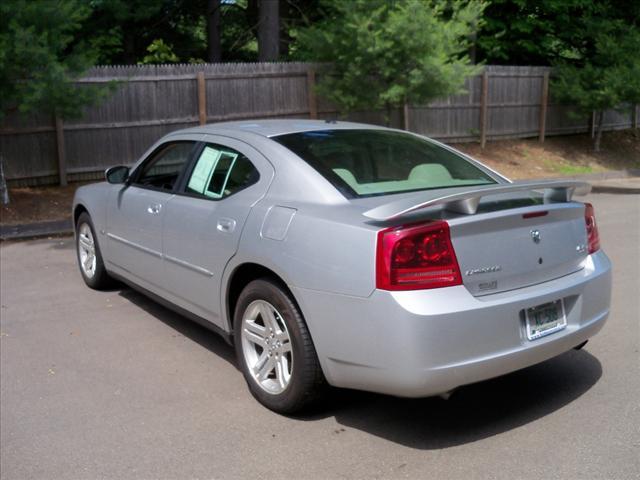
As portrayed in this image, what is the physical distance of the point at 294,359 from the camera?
13.3 ft

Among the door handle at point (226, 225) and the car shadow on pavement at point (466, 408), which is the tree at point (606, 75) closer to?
the car shadow on pavement at point (466, 408)

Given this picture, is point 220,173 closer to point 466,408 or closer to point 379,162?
point 379,162

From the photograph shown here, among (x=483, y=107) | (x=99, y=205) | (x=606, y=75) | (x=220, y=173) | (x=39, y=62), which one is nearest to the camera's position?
(x=220, y=173)

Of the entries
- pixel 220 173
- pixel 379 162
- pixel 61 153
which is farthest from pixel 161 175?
pixel 61 153

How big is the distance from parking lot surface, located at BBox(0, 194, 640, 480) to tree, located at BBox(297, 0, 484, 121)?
998cm

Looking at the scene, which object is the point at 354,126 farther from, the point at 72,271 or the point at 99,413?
the point at 72,271

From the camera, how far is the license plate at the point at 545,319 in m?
3.86

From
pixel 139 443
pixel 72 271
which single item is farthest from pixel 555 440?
pixel 72 271

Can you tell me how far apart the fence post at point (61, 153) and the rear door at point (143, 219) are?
742 centimetres

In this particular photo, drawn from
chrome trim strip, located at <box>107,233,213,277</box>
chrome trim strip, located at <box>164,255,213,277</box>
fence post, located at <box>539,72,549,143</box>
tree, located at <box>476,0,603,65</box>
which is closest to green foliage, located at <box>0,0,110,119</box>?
chrome trim strip, located at <box>107,233,213,277</box>

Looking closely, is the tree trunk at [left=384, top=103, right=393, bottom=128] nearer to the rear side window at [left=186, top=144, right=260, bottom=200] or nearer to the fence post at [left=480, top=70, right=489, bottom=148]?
the fence post at [left=480, top=70, right=489, bottom=148]

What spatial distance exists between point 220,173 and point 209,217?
13.6 inches

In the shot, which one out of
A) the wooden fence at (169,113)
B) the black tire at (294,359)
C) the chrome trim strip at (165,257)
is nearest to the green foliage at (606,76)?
the wooden fence at (169,113)

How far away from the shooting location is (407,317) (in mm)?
3527
